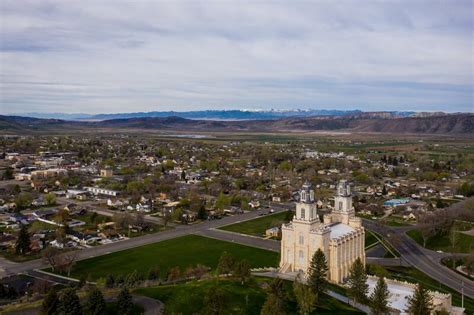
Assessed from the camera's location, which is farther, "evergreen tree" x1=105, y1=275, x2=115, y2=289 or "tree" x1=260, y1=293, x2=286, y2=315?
"evergreen tree" x1=105, y1=275, x2=115, y2=289

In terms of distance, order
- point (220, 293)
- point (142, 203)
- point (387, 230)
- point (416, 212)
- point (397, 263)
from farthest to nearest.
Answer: point (142, 203), point (416, 212), point (387, 230), point (397, 263), point (220, 293)

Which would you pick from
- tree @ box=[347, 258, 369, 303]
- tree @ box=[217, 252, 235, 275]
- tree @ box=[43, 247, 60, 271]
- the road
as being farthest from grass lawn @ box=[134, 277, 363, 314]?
tree @ box=[43, 247, 60, 271]

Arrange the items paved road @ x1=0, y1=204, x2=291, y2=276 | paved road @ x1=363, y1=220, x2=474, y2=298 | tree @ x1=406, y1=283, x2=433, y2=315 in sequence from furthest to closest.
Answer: paved road @ x1=0, y1=204, x2=291, y2=276, paved road @ x1=363, y1=220, x2=474, y2=298, tree @ x1=406, y1=283, x2=433, y2=315

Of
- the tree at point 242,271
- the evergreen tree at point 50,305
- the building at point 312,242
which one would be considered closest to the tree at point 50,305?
the evergreen tree at point 50,305

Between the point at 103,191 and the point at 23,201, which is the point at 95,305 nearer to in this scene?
the point at 23,201

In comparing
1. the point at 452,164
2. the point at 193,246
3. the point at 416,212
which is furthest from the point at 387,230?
the point at 452,164

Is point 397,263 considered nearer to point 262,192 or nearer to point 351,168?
point 262,192

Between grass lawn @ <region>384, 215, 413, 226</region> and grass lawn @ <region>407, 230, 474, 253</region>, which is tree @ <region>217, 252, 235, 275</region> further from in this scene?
grass lawn @ <region>384, 215, 413, 226</region>
